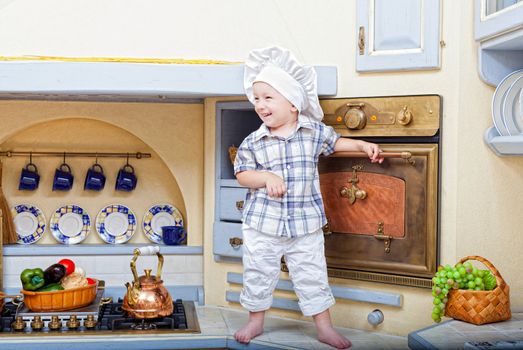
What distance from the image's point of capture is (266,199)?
286cm

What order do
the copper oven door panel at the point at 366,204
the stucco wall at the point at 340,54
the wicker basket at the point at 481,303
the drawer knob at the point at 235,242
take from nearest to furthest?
the wicker basket at the point at 481,303, the stucco wall at the point at 340,54, the copper oven door panel at the point at 366,204, the drawer knob at the point at 235,242

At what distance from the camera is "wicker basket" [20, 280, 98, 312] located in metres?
3.09

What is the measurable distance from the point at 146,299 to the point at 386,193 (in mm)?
1030

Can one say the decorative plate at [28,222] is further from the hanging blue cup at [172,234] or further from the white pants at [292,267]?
the white pants at [292,267]

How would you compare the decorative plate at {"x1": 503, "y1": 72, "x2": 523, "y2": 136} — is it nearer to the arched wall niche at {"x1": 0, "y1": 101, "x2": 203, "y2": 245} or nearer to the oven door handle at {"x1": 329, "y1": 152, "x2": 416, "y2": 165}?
the oven door handle at {"x1": 329, "y1": 152, "x2": 416, "y2": 165}

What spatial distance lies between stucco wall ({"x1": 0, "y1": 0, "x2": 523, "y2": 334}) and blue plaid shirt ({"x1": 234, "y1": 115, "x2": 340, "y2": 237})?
328 millimetres

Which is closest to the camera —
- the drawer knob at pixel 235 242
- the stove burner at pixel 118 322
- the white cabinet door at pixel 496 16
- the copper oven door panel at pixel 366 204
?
the white cabinet door at pixel 496 16

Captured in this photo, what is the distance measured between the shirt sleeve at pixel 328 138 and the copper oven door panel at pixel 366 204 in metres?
0.16

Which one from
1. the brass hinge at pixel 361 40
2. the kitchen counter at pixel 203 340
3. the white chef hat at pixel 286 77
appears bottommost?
the kitchen counter at pixel 203 340

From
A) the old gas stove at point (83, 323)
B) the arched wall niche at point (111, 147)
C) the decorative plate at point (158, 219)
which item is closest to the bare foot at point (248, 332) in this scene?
the old gas stove at point (83, 323)

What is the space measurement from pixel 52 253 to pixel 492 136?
2024 mm

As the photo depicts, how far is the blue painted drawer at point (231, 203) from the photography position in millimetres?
3387

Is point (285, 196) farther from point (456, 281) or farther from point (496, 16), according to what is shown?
point (496, 16)

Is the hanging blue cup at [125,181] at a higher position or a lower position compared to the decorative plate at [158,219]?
higher
